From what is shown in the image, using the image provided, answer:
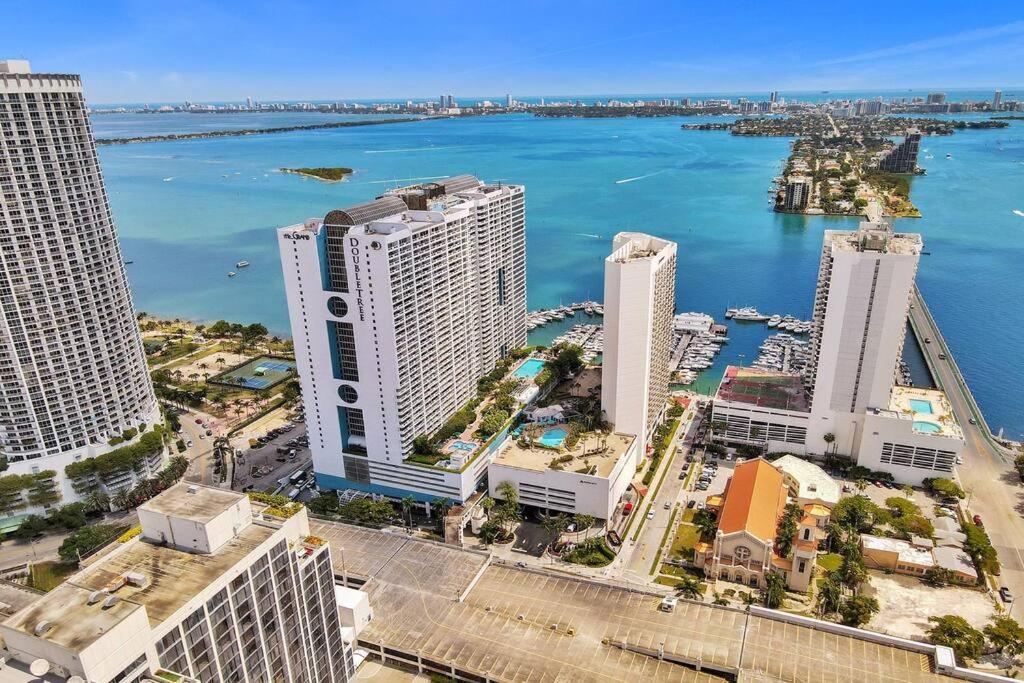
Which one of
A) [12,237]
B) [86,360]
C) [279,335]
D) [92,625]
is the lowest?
[279,335]

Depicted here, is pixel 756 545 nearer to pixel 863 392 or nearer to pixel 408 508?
pixel 863 392

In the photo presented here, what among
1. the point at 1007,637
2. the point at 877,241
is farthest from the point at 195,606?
the point at 877,241

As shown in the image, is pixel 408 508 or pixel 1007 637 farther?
pixel 408 508

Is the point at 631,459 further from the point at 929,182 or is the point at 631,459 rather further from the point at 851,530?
the point at 929,182

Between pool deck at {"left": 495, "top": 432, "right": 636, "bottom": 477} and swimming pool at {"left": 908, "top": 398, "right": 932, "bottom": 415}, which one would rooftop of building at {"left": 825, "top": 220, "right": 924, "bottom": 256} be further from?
pool deck at {"left": 495, "top": 432, "right": 636, "bottom": 477}

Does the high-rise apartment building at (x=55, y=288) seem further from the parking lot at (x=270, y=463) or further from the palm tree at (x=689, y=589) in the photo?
the palm tree at (x=689, y=589)

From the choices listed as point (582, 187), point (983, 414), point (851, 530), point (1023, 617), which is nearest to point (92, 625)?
point (851, 530)

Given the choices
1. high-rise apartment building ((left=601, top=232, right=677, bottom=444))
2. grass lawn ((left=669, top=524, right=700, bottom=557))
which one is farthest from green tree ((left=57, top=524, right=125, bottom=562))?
grass lawn ((left=669, top=524, right=700, bottom=557))
